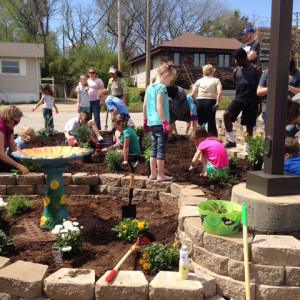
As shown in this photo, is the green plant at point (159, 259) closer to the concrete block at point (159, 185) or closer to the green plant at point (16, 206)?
the concrete block at point (159, 185)

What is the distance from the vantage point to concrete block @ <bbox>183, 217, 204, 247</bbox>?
2.92m

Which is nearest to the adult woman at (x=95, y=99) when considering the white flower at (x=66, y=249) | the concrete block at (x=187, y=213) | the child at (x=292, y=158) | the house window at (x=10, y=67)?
the concrete block at (x=187, y=213)

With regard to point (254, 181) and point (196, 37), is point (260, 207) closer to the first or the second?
point (254, 181)

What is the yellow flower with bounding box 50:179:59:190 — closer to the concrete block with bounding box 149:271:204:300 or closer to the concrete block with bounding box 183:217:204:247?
the concrete block with bounding box 183:217:204:247

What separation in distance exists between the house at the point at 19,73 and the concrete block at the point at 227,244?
85.5 feet

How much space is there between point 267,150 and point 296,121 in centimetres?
184

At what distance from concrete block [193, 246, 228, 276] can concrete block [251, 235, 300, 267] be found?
0.74 feet

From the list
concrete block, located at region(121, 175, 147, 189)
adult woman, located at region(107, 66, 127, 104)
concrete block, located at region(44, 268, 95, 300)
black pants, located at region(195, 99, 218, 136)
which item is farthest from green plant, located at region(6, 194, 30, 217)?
adult woman, located at region(107, 66, 127, 104)

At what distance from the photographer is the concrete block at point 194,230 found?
292 centimetres

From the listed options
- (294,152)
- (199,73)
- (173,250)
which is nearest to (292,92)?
(294,152)

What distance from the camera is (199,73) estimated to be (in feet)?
104

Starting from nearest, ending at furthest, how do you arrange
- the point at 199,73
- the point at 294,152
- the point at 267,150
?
1. the point at 267,150
2. the point at 294,152
3. the point at 199,73

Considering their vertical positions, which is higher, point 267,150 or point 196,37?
point 196,37

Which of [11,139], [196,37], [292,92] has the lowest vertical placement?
[11,139]
